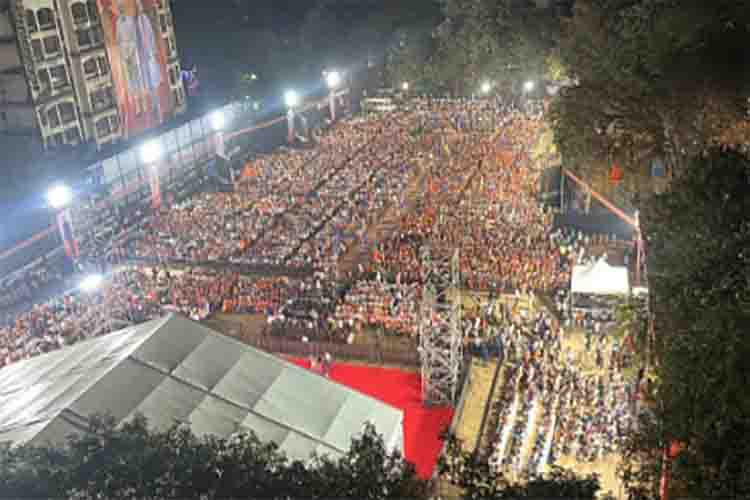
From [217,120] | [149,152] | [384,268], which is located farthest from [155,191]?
[384,268]

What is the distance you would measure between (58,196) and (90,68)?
1396 cm

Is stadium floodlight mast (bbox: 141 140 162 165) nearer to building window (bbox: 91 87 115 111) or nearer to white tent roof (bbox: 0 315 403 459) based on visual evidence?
building window (bbox: 91 87 115 111)

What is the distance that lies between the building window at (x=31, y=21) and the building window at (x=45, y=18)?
1.55 ft

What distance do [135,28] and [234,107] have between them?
1032 centimetres

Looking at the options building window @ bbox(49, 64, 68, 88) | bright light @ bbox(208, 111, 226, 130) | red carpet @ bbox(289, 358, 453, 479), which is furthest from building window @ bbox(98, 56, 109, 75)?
red carpet @ bbox(289, 358, 453, 479)

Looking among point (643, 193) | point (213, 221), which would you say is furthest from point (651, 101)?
point (213, 221)

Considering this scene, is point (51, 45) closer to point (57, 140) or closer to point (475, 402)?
point (57, 140)

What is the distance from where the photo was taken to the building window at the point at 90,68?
44688 mm

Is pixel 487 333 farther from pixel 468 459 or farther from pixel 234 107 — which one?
pixel 234 107

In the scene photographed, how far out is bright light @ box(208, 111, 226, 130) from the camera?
167 ft

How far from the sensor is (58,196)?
3478 cm

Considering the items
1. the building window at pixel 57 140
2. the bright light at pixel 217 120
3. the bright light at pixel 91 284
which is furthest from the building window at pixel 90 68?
the bright light at pixel 91 284

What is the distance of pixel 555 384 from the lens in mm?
20594

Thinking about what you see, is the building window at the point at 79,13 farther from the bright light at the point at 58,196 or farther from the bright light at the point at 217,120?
the bright light at the point at 58,196
